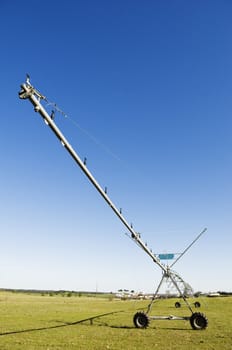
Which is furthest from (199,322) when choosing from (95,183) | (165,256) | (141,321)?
(95,183)

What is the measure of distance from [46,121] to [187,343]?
42.4ft

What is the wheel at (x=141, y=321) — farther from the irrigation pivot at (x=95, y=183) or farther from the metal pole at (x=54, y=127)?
the metal pole at (x=54, y=127)

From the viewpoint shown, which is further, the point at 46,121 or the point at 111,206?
the point at 111,206

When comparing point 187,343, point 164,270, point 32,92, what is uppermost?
point 32,92

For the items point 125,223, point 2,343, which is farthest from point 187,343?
point 2,343

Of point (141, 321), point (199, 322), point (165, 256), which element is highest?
point (165, 256)

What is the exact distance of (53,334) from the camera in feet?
61.9

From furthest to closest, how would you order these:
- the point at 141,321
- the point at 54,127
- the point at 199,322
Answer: the point at 141,321, the point at 199,322, the point at 54,127

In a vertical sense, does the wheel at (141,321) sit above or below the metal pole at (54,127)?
below

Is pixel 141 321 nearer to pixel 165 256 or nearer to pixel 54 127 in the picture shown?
pixel 165 256

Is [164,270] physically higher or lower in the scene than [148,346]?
higher

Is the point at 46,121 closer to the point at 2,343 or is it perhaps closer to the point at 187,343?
the point at 2,343

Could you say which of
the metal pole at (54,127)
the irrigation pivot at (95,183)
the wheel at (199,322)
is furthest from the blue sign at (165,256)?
the metal pole at (54,127)

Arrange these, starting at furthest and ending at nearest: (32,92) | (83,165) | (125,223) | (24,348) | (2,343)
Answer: (125,223)
(2,343)
(24,348)
(83,165)
(32,92)
